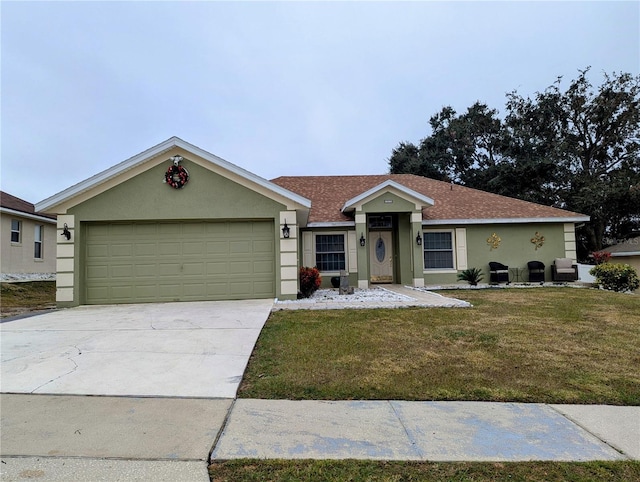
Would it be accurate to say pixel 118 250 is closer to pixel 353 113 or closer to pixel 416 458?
pixel 416 458

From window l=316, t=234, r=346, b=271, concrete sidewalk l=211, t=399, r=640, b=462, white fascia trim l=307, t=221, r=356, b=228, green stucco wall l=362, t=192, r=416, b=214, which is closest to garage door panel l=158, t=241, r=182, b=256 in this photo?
white fascia trim l=307, t=221, r=356, b=228

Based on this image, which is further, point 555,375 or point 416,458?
point 555,375

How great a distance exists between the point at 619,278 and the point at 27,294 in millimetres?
22410

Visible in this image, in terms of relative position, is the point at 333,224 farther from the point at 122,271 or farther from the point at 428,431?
the point at 428,431

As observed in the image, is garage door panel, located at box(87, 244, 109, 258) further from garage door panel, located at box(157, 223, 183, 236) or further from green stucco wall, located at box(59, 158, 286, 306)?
garage door panel, located at box(157, 223, 183, 236)

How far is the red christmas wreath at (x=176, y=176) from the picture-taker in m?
10.5

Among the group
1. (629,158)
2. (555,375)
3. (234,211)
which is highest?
(629,158)

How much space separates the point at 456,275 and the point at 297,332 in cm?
1021

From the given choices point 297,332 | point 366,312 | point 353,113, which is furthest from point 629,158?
point 297,332

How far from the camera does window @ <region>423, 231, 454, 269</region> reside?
15.0 metres

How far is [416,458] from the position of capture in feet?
9.06

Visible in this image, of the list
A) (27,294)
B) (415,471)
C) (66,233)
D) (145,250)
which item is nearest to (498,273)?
(145,250)

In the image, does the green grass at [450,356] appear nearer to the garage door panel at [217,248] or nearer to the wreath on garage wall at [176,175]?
the garage door panel at [217,248]

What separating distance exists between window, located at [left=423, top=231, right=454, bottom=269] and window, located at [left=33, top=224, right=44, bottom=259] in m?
17.9
